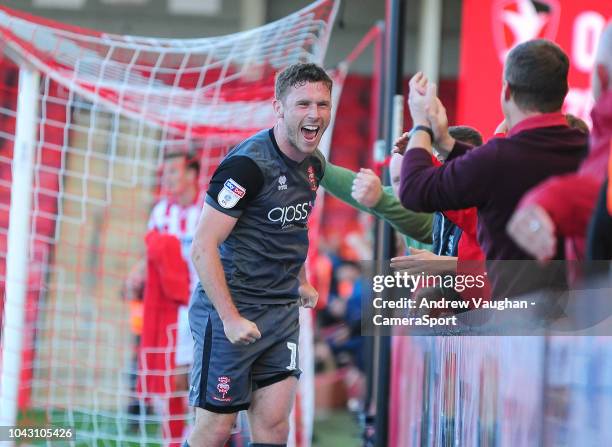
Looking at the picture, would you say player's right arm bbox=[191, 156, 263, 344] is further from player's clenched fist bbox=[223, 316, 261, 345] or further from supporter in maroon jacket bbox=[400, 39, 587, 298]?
supporter in maroon jacket bbox=[400, 39, 587, 298]

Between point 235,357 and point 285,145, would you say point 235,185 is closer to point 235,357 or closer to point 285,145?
point 285,145

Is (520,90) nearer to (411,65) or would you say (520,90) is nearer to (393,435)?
(393,435)

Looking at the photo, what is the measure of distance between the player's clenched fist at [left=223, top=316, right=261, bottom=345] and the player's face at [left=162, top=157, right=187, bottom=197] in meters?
2.55

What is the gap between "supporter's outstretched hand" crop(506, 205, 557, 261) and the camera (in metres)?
1.95

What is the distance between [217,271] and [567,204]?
138 cm

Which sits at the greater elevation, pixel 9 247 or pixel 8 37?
pixel 8 37

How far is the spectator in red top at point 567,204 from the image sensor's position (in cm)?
196

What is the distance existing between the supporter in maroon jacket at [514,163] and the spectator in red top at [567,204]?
29cm

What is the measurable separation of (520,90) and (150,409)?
15.0ft

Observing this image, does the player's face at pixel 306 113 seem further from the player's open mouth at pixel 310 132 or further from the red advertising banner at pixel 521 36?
the red advertising banner at pixel 521 36

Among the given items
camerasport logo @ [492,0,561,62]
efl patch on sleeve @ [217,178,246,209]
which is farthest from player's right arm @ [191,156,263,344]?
camerasport logo @ [492,0,561,62]

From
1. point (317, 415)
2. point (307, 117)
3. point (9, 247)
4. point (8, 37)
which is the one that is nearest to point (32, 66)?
point (8, 37)

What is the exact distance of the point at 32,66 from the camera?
4566 mm

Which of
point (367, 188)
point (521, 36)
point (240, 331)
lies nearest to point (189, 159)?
point (521, 36)
